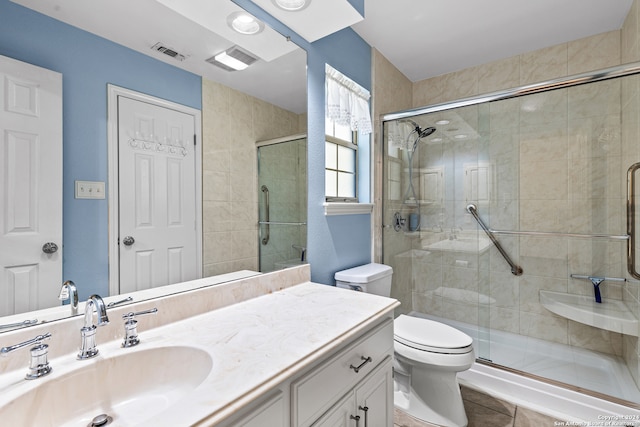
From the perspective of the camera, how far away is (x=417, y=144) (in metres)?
2.45

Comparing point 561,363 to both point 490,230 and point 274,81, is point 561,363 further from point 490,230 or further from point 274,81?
point 274,81

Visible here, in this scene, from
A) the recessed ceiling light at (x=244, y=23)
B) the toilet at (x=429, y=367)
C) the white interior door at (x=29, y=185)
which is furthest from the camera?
the toilet at (x=429, y=367)

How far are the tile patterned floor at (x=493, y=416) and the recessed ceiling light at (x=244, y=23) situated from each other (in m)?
2.13

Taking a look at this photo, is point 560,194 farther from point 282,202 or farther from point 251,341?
point 251,341

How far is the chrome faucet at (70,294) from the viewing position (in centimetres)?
82

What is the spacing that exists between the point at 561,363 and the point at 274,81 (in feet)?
8.31

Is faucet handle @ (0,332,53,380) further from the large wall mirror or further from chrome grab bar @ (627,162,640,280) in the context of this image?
chrome grab bar @ (627,162,640,280)

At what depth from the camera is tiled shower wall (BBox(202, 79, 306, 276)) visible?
115 cm

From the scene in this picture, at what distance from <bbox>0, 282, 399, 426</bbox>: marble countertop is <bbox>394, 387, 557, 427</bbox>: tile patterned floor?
907mm

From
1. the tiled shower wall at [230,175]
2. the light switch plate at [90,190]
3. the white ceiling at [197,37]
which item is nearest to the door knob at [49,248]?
the light switch plate at [90,190]

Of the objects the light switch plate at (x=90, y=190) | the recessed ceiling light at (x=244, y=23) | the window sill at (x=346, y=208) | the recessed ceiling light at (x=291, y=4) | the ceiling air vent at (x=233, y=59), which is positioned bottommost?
the window sill at (x=346, y=208)

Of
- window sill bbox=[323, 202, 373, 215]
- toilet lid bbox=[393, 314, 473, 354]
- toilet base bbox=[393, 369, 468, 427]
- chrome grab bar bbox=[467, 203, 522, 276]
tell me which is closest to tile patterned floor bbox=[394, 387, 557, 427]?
toilet base bbox=[393, 369, 468, 427]

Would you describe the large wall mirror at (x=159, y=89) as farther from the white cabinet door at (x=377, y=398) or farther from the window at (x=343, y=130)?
the white cabinet door at (x=377, y=398)

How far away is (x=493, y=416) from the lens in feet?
5.56
